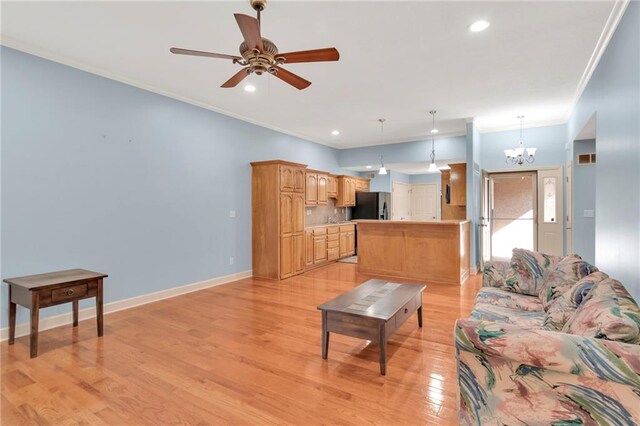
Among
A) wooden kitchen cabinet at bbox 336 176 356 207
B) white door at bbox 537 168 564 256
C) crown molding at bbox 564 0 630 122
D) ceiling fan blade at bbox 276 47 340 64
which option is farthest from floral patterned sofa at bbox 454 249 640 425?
wooden kitchen cabinet at bbox 336 176 356 207

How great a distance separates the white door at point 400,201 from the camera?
10672 mm

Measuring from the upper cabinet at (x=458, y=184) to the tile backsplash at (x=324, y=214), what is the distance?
9.79 feet

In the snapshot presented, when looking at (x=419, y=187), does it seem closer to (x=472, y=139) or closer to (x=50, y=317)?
(x=472, y=139)

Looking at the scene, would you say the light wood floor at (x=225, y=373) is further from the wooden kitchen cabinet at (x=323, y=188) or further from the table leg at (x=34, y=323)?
the wooden kitchen cabinet at (x=323, y=188)

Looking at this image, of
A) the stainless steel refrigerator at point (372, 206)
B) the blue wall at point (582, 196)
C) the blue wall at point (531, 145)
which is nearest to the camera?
the blue wall at point (582, 196)

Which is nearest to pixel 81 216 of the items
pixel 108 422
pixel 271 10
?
pixel 108 422

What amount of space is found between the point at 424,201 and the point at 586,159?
21.7 ft

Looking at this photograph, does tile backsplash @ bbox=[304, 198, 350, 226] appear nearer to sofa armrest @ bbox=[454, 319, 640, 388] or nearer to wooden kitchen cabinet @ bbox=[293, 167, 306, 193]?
wooden kitchen cabinet @ bbox=[293, 167, 306, 193]

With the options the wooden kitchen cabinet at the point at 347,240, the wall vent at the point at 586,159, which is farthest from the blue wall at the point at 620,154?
the wooden kitchen cabinet at the point at 347,240

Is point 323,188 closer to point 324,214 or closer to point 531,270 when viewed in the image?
point 324,214

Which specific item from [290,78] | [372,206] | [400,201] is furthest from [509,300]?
[400,201]

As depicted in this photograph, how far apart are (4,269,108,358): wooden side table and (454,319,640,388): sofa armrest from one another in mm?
3466

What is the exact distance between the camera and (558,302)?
7.73 ft

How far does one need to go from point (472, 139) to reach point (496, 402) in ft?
17.8
